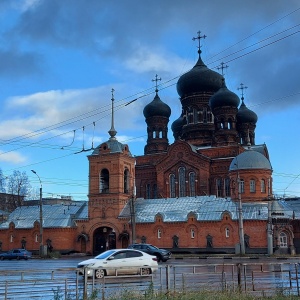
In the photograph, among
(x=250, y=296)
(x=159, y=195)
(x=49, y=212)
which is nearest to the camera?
(x=250, y=296)

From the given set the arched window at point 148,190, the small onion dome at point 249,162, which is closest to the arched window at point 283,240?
the small onion dome at point 249,162

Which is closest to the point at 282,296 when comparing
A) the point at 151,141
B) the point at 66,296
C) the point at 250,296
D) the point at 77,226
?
the point at 250,296

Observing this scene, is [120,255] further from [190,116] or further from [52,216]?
[190,116]

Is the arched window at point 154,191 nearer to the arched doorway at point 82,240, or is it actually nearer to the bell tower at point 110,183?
the bell tower at point 110,183

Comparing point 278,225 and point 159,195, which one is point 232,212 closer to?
point 278,225

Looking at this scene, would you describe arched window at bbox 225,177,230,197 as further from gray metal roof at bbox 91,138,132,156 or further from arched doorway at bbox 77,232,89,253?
arched doorway at bbox 77,232,89,253

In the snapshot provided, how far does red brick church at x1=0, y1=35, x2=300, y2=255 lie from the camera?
153ft

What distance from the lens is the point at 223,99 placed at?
205 ft

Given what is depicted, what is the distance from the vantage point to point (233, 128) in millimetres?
63281

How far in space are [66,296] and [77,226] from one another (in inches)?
1618

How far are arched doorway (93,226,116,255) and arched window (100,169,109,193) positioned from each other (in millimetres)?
3919

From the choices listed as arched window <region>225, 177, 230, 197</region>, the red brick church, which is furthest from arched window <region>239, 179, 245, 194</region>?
arched window <region>225, 177, 230, 197</region>

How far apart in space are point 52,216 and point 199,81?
1017 inches

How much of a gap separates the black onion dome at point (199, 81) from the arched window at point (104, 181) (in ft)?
64.3
